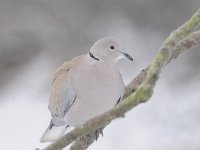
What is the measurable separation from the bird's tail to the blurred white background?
171 centimetres

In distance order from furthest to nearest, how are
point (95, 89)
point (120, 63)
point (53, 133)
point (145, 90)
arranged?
point (120, 63), point (53, 133), point (95, 89), point (145, 90)

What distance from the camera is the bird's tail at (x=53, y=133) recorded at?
97 cm

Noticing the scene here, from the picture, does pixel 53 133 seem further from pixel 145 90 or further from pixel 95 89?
pixel 145 90

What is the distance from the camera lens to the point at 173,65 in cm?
337

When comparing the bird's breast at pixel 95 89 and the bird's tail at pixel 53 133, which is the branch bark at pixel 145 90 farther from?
the bird's tail at pixel 53 133

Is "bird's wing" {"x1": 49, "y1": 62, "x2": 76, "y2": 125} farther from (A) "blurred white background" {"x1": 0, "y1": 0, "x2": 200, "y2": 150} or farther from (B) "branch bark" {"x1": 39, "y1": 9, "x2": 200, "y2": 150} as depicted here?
(A) "blurred white background" {"x1": 0, "y1": 0, "x2": 200, "y2": 150}

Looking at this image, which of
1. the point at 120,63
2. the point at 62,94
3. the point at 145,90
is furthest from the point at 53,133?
the point at 120,63

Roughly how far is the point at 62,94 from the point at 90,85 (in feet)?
0.28

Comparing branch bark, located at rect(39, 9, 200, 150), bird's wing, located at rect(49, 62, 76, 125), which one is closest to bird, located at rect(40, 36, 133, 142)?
bird's wing, located at rect(49, 62, 76, 125)

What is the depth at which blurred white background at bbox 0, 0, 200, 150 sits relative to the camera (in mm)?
2848

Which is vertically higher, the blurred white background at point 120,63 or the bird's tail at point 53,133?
the blurred white background at point 120,63

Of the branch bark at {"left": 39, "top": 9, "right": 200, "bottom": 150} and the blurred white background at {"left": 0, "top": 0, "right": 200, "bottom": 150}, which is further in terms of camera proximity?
the blurred white background at {"left": 0, "top": 0, "right": 200, "bottom": 150}

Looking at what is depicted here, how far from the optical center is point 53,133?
0.97m

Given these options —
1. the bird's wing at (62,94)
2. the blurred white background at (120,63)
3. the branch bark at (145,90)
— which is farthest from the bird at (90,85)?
the blurred white background at (120,63)
